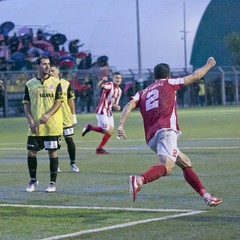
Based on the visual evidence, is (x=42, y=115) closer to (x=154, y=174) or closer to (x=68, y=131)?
(x=154, y=174)

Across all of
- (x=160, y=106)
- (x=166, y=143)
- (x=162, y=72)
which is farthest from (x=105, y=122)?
(x=166, y=143)

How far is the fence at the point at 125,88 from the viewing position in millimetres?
55406

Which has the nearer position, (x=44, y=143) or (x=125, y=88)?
(x=44, y=143)

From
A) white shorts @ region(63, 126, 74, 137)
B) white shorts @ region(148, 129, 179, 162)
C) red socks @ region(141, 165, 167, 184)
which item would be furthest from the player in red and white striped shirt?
red socks @ region(141, 165, 167, 184)

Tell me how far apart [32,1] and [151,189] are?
7509cm

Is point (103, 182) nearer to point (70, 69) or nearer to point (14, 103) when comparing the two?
point (14, 103)

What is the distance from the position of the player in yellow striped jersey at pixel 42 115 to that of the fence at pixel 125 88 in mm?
39143

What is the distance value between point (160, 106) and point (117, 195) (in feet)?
7.02

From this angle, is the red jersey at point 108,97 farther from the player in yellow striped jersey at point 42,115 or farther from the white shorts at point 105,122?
the player in yellow striped jersey at point 42,115

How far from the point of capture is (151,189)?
1498cm

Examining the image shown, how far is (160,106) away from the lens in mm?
12586

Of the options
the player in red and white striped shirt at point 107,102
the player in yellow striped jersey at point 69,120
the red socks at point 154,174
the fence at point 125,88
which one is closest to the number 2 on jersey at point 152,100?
the red socks at point 154,174

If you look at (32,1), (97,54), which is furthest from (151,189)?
(32,1)

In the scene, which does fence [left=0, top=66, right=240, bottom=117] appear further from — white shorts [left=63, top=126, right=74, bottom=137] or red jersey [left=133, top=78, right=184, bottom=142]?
red jersey [left=133, top=78, right=184, bottom=142]
